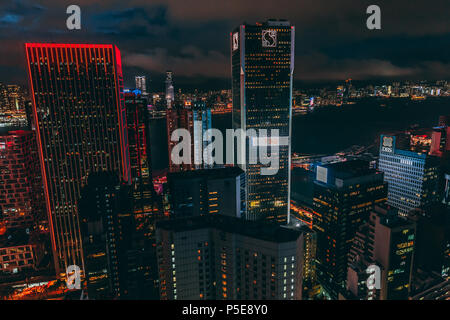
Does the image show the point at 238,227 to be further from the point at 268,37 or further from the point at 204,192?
the point at 268,37

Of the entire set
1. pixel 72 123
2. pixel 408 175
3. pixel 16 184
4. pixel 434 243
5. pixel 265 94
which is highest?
pixel 265 94

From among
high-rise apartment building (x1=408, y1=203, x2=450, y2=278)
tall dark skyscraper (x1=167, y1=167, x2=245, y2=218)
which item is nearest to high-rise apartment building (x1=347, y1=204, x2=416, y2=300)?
high-rise apartment building (x1=408, y1=203, x2=450, y2=278)

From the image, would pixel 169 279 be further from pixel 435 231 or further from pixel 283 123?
pixel 283 123

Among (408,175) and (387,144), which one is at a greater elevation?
Result: (387,144)

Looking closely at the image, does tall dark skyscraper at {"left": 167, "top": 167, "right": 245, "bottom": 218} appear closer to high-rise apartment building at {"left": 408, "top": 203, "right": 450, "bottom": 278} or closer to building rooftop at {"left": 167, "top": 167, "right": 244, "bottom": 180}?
building rooftop at {"left": 167, "top": 167, "right": 244, "bottom": 180}

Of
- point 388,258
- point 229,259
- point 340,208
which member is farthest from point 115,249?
point 388,258
